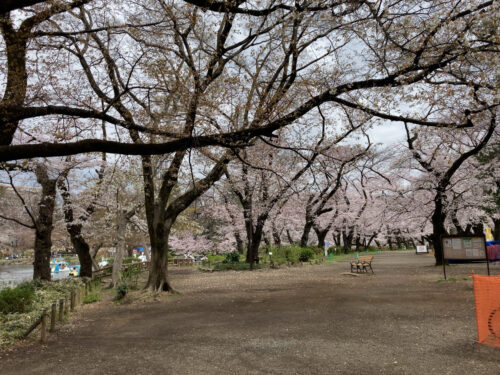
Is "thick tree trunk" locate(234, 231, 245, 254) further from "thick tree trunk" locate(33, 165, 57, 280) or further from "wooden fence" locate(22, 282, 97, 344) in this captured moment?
"wooden fence" locate(22, 282, 97, 344)

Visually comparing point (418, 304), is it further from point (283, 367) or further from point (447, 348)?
point (283, 367)

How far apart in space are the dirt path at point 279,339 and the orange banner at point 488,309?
0.87 ft

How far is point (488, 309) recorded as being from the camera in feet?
17.5

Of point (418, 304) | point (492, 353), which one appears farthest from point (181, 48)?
point (492, 353)

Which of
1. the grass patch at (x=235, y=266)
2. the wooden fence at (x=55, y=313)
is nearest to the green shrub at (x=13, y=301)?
the wooden fence at (x=55, y=313)

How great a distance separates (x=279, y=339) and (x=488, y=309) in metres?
3.35

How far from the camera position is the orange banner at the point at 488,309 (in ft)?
17.2

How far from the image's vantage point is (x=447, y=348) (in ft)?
17.1

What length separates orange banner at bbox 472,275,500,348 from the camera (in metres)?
5.25

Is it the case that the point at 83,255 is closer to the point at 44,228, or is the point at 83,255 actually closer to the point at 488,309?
the point at 44,228

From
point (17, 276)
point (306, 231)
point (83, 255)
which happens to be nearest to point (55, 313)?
point (83, 255)

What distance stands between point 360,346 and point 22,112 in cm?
737

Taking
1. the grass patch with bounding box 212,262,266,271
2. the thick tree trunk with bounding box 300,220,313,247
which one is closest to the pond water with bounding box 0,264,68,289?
the grass patch with bounding box 212,262,266,271

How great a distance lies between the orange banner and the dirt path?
0.26 meters
